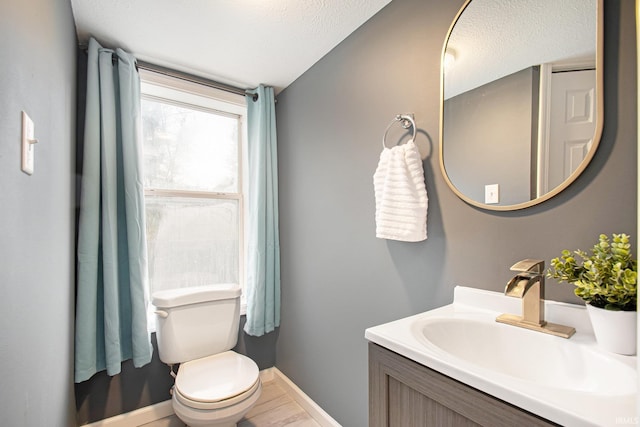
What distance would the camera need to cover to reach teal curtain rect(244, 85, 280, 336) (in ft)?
6.98

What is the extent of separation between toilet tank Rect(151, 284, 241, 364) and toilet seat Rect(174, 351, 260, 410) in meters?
0.08

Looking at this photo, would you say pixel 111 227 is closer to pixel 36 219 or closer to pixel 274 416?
pixel 36 219

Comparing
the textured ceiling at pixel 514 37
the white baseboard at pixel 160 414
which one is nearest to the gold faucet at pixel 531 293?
the textured ceiling at pixel 514 37

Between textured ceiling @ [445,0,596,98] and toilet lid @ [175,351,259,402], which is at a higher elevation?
textured ceiling @ [445,0,596,98]

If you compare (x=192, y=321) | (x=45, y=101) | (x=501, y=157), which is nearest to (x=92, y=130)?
(x=45, y=101)

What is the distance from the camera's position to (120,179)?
68.7 inches

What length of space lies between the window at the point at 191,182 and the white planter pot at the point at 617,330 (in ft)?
6.92

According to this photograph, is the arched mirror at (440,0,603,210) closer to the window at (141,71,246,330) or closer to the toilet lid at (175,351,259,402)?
the toilet lid at (175,351,259,402)

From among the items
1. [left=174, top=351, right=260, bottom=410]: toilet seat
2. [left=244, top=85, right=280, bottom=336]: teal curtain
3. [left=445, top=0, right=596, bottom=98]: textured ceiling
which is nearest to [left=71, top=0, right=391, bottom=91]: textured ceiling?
[left=244, top=85, right=280, bottom=336]: teal curtain

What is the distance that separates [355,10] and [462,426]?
1.65 meters

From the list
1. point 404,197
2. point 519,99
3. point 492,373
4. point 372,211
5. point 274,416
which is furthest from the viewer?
point 274,416

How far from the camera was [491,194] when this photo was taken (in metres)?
1.02

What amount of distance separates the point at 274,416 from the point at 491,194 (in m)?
1.83

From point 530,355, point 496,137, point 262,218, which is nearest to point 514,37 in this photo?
point 496,137
